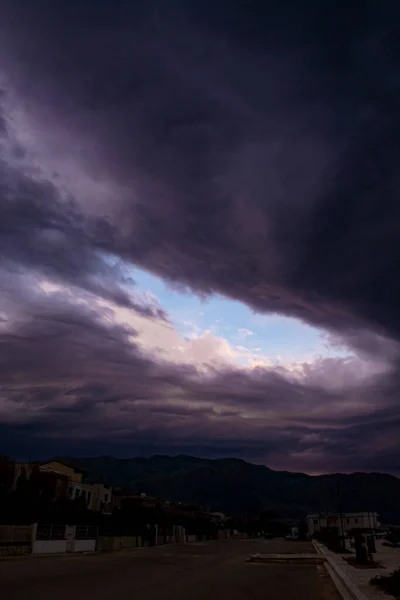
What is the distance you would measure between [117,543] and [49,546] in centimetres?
1779

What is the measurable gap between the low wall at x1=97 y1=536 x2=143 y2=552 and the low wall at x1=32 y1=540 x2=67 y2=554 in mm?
8521

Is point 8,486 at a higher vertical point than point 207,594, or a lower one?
higher

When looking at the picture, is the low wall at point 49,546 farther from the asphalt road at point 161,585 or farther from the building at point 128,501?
the building at point 128,501

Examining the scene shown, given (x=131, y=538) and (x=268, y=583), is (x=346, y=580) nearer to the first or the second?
(x=268, y=583)

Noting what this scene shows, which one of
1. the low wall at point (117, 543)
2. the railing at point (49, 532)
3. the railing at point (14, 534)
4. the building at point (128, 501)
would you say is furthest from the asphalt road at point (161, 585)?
the building at point (128, 501)

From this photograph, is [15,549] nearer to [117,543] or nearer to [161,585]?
[117,543]

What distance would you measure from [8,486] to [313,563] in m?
51.8

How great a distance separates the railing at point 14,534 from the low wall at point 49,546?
82cm

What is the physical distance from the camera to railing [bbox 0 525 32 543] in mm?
45000

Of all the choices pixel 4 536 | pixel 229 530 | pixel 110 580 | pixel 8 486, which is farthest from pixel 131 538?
pixel 229 530

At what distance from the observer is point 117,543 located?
6469 centimetres

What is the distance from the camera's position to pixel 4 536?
148ft

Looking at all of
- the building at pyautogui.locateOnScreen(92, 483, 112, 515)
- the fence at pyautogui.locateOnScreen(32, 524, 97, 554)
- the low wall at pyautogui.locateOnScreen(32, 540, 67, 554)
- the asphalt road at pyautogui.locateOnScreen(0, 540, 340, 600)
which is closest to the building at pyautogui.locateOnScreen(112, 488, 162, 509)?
the building at pyautogui.locateOnScreen(92, 483, 112, 515)

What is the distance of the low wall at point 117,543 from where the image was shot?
195ft
